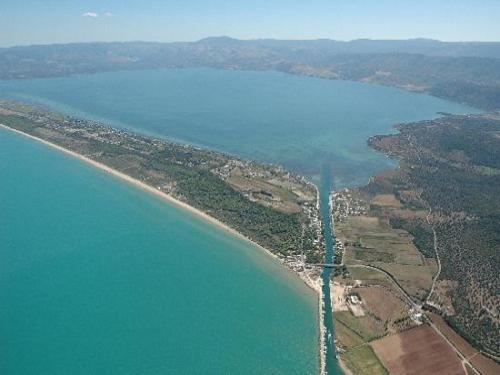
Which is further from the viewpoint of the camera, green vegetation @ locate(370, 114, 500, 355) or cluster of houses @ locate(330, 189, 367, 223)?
cluster of houses @ locate(330, 189, 367, 223)

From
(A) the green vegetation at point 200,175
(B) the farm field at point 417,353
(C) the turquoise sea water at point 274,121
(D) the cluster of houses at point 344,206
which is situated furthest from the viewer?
(C) the turquoise sea water at point 274,121

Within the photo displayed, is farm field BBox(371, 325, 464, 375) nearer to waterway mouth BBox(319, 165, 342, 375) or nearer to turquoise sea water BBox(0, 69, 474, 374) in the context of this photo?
waterway mouth BBox(319, 165, 342, 375)

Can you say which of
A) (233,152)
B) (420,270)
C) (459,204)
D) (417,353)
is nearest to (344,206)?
(420,270)

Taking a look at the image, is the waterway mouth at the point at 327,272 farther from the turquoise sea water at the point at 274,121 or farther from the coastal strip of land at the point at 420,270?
the turquoise sea water at the point at 274,121

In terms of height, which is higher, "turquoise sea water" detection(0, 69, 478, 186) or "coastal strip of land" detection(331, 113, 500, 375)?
"turquoise sea water" detection(0, 69, 478, 186)

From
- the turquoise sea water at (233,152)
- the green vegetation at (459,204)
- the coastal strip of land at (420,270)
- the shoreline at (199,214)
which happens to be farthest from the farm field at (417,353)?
→ the shoreline at (199,214)

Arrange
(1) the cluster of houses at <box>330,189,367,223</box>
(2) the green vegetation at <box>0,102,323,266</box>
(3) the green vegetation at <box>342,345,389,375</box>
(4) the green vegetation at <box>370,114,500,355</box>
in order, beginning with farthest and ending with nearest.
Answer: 1. (1) the cluster of houses at <box>330,189,367,223</box>
2. (2) the green vegetation at <box>0,102,323,266</box>
3. (4) the green vegetation at <box>370,114,500,355</box>
4. (3) the green vegetation at <box>342,345,389,375</box>

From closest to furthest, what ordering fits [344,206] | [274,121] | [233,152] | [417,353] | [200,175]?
[417,353] < [344,206] < [200,175] < [233,152] < [274,121]

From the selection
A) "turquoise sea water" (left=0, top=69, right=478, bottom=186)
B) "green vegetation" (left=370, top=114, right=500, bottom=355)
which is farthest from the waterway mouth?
"green vegetation" (left=370, top=114, right=500, bottom=355)

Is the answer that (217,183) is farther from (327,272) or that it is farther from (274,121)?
(274,121)

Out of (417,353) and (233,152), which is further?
(233,152)

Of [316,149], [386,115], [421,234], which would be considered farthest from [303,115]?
[421,234]
